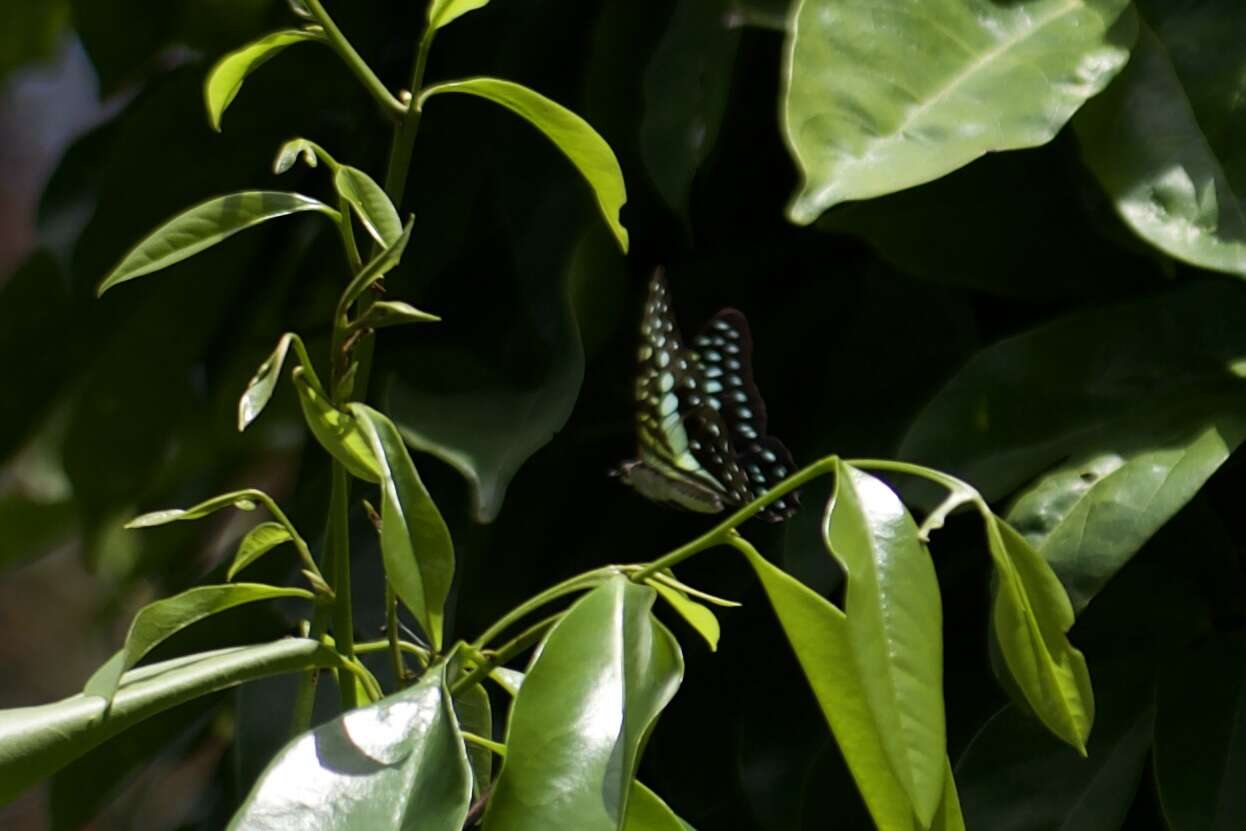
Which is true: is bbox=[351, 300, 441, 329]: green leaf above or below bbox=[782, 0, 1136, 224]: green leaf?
below

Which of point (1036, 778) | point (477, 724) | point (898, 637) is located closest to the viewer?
point (898, 637)

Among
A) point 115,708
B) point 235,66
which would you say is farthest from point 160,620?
point 235,66

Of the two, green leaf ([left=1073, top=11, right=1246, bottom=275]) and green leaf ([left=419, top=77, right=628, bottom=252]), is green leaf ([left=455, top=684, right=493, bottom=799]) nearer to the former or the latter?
green leaf ([left=419, top=77, right=628, bottom=252])

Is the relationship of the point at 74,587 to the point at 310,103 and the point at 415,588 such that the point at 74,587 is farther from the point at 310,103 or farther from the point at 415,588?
the point at 415,588

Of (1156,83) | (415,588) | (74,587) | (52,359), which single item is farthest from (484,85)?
(74,587)

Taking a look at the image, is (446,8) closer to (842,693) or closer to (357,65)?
(357,65)

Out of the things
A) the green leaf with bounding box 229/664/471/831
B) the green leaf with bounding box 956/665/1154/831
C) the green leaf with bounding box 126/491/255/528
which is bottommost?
the green leaf with bounding box 956/665/1154/831

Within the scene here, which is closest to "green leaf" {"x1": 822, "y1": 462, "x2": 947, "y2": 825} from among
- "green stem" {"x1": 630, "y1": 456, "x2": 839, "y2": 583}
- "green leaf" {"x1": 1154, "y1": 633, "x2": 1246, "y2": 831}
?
"green stem" {"x1": 630, "y1": 456, "x2": 839, "y2": 583}

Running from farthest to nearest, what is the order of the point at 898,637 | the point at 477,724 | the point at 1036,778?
the point at 1036,778, the point at 477,724, the point at 898,637
